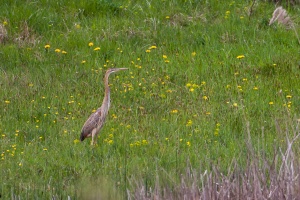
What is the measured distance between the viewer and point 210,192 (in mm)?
5617

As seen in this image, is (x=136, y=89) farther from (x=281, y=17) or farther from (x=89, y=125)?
(x=281, y=17)

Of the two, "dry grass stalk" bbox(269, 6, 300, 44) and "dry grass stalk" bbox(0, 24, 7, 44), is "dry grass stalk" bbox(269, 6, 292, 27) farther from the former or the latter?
"dry grass stalk" bbox(0, 24, 7, 44)

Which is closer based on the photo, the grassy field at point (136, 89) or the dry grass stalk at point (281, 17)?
the grassy field at point (136, 89)

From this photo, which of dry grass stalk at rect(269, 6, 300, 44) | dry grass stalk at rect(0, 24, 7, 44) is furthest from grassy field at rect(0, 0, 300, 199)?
dry grass stalk at rect(269, 6, 300, 44)

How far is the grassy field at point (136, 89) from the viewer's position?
8406 millimetres

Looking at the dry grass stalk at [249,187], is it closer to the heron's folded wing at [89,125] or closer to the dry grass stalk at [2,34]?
the heron's folded wing at [89,125]

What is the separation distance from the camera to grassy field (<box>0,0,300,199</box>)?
841cm

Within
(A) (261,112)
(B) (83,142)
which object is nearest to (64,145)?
(B) (83,142)

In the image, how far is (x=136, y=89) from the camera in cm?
1144

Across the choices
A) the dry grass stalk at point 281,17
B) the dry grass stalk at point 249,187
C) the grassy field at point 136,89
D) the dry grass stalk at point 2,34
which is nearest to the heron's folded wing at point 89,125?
the grassy field at point 136,89

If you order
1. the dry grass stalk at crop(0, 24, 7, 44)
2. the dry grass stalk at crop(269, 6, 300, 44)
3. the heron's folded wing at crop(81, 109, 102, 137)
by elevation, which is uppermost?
the dry grass stalk at crop(269, 6, 300, 44)

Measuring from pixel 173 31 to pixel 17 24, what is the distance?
2637 mm

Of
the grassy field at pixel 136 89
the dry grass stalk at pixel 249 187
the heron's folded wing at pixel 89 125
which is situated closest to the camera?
the dry grass stalk at pixel 249 187

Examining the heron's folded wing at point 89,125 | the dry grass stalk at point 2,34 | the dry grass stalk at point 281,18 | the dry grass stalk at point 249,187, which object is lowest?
the dry grass stalk at point 2,34
